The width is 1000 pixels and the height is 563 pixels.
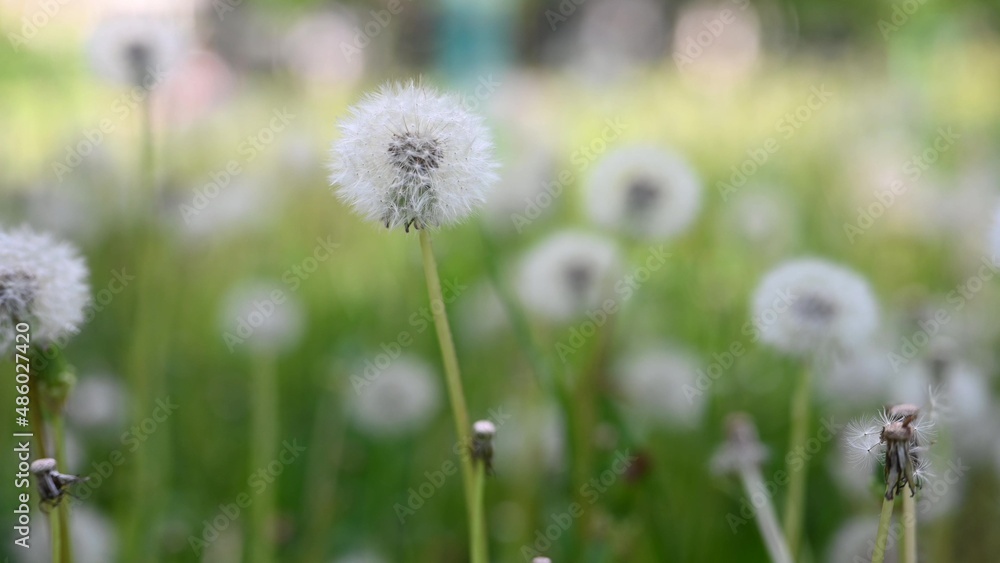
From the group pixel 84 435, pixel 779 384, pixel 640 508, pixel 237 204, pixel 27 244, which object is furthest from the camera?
pixel 237 204

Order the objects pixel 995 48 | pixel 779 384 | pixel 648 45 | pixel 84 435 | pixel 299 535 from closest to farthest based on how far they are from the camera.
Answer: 1. pixel 299 535
2. pixel 84 435
3. pixel 779 384
4. pixel 995 48
5. pixel 648 45

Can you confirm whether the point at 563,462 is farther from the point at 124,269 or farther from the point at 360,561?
the point at 124,269

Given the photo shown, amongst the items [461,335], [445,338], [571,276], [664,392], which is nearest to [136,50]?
[571,276]

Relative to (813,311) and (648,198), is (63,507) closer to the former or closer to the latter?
(813,311)

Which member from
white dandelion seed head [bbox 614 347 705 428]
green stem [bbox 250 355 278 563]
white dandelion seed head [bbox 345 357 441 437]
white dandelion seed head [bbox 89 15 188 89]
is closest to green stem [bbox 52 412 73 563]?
green stem [bbox 250 355 278 563]

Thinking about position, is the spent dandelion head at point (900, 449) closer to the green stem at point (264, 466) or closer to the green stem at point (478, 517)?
the green stem at point (478, 517)

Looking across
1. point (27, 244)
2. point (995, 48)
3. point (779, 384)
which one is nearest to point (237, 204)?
point (779, 384)
